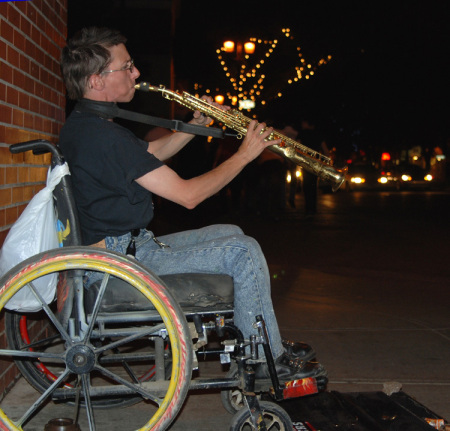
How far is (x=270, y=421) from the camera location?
3.08 metres

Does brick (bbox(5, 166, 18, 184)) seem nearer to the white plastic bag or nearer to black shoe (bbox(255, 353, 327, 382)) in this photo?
the white plastic bag

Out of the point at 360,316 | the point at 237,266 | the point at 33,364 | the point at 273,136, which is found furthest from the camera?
the point at 360,316

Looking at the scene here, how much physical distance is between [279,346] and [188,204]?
0.78 m

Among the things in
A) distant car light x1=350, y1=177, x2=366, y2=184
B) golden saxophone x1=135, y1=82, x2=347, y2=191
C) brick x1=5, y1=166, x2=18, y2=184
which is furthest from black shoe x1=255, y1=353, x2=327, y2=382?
distant car light x1=350, y1=177, x2=366, y2=184

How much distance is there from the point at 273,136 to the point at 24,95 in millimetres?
1433

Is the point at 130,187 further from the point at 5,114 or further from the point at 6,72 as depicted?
the point at 6,72

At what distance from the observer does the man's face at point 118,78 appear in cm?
309

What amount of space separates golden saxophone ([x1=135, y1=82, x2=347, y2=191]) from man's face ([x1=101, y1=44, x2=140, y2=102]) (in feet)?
0.37

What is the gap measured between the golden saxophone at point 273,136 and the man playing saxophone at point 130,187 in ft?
0.87

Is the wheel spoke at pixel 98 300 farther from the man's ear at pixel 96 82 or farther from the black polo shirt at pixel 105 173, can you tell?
the man's ear at pixel 96 82

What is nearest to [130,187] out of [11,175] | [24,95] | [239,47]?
[11,175]

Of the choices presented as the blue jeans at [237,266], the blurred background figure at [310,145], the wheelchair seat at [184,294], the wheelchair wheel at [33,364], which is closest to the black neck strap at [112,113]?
the blue jeans at [237,266]

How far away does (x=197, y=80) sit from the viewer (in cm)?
3375

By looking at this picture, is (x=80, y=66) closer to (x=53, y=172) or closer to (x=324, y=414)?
(x=53, y=172)
